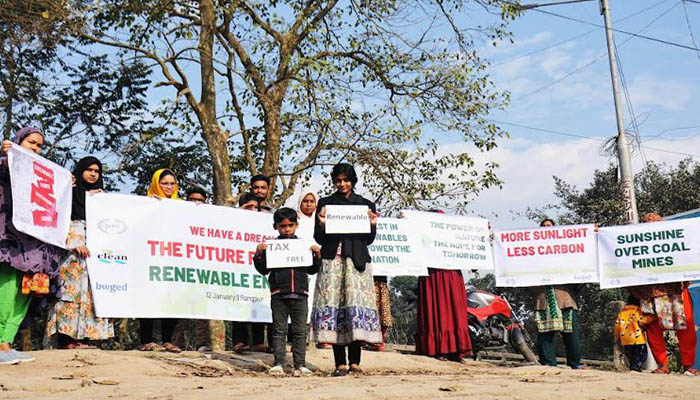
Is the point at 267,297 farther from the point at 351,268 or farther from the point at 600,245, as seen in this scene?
the point at 600,245

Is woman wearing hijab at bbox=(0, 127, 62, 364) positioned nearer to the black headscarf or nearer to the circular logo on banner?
the black headscarf

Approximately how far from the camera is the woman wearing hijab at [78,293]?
23.4 ft

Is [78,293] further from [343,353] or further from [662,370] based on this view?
[662,370]

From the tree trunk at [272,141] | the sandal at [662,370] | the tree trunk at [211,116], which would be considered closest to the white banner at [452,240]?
the sandal at [662,370]

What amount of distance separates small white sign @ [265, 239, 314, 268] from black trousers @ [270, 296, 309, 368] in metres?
0.29

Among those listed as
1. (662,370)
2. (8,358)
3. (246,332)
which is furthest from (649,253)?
(8,358)

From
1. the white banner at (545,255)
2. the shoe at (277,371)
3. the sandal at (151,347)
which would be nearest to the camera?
the shoe at (277,371)

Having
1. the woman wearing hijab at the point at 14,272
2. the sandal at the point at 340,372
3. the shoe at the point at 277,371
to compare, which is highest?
the woman wearing hijab at the point at 14,272

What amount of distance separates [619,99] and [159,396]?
11.6 metres

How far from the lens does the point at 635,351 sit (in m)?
9.04

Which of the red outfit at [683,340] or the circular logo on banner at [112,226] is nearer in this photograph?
the circular logo on banner at [112,226]

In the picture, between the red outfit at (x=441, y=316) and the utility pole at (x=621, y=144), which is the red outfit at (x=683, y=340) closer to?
A: the red outfit at (x=441, y=316)

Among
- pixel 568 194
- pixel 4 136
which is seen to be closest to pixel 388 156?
pixel 4 136

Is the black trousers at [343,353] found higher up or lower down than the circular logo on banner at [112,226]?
lower down
